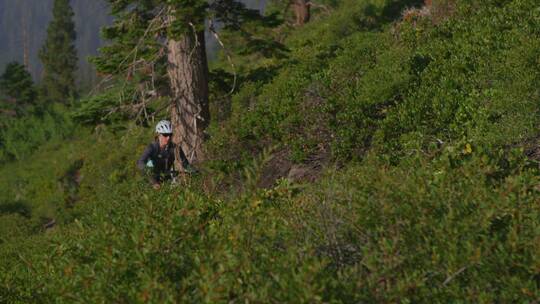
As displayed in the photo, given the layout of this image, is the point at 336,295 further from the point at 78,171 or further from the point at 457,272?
the point at 78,171

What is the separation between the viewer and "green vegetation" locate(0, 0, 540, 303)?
372 centimetres

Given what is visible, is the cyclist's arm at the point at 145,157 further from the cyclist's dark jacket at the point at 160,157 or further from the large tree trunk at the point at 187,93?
the large tree trunk at the point at 187,93

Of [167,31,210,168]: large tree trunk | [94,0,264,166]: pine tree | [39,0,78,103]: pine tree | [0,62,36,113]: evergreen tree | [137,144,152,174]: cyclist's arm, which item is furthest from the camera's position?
[39,0,78,103]: pine tree

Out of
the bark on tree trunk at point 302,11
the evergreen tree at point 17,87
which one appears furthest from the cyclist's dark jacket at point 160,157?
the evergreen tree at point 17,87

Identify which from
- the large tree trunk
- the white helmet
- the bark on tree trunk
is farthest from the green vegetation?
the bark on tree trunk

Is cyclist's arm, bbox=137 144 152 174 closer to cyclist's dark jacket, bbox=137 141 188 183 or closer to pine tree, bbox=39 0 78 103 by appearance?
cyclist's dark jacket, bbox=137 141 188 183

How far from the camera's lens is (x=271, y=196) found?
5.86 metres

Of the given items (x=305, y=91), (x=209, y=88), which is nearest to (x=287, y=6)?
(x=209, y=88)

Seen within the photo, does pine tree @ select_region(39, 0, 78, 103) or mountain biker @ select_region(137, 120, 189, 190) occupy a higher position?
mountain biker @ select_region(137, 120, 189, 190)

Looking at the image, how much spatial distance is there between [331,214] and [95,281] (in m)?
1.56

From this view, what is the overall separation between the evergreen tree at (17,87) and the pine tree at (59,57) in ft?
10.4

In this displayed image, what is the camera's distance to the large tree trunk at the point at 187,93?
12102 millimetres

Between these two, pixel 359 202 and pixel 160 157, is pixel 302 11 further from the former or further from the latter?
pixel 359 202

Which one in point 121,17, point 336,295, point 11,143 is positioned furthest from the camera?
point 11,143
